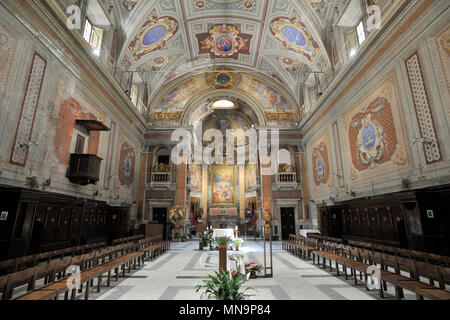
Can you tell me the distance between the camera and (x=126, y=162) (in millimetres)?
14984

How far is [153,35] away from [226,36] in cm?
509

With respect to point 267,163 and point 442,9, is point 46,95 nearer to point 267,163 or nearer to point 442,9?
point 442,9

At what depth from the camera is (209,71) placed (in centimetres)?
1895

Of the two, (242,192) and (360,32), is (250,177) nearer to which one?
(242,192)

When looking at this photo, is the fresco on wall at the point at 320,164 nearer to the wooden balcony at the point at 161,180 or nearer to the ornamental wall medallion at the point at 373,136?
the ornamental wall medallion at the point at 373,136

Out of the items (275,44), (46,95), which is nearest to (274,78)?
(275,44)

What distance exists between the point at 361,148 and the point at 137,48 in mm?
13924

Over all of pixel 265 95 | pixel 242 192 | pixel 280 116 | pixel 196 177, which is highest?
pixel 265 95

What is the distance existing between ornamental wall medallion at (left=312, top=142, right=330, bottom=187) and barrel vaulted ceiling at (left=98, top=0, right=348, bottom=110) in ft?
16.5

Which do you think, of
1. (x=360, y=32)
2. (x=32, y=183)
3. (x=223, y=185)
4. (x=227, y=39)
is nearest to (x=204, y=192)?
(x=223, y=185)

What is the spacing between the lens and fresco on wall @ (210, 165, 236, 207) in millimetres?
24031

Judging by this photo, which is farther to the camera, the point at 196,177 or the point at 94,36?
the point at 196,177

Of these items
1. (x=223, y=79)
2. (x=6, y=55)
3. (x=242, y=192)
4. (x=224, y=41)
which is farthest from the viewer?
(x=242, y=192)

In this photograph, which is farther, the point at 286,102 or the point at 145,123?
the point at 286,102
